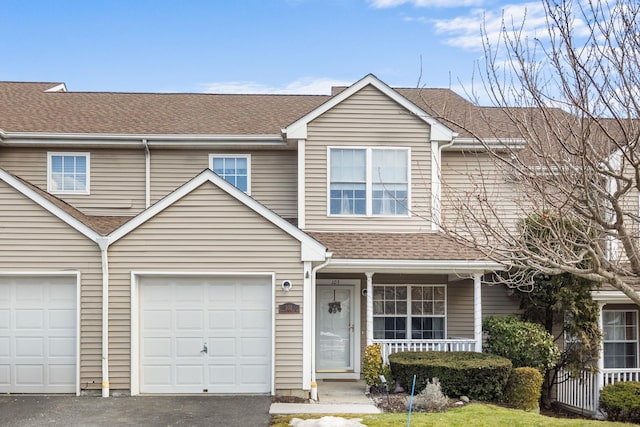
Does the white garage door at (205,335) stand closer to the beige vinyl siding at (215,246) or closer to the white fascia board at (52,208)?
the beige vinyl siding at (215,246)

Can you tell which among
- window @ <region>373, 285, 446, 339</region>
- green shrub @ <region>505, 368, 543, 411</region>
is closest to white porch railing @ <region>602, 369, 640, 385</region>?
green shrub @ <region>505, 368, 543, 411</region>

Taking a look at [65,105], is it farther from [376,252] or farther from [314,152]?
[376,252]

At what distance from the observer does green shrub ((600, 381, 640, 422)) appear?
14.2 metres

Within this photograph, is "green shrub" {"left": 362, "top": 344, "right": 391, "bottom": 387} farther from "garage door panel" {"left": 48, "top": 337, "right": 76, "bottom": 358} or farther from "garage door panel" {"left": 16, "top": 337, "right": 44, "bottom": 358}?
"garage door panel" {"left": 16, "top": 337, "right": 44, "bottom": 358}

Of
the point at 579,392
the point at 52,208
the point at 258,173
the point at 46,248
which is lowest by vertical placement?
the point at 579,392

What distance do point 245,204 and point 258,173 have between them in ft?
12.5

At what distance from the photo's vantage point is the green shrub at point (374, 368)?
14312 millimetres

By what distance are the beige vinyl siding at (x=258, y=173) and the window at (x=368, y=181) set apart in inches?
56.5

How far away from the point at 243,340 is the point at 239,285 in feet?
3.62

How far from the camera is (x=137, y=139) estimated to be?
1686 centimetres

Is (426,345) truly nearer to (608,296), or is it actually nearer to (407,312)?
(407,312)

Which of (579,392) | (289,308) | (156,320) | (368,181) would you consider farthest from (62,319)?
(579,392)

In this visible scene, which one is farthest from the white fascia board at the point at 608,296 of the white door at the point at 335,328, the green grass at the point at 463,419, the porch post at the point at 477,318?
the white door at the point at 335,328

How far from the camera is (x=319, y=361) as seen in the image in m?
16.5
